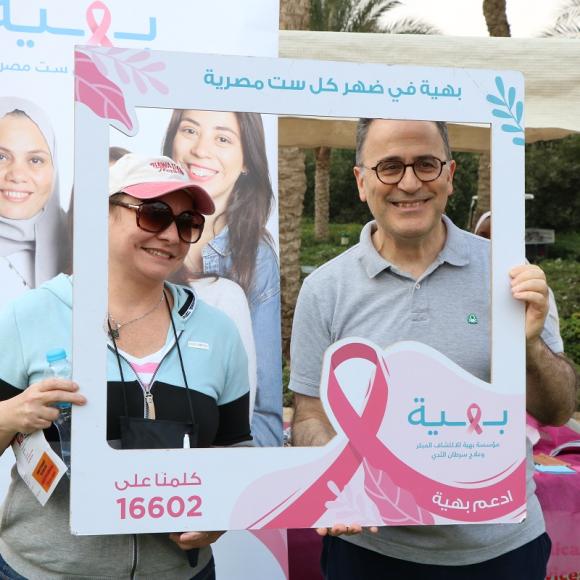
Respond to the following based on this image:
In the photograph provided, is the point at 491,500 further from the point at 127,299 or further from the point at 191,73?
the point at 191,73

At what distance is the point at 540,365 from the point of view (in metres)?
1.83

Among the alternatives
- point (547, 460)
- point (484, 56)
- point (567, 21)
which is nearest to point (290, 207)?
point (484, 56)

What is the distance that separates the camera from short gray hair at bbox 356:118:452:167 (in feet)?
5.65

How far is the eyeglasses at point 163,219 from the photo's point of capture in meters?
1.61

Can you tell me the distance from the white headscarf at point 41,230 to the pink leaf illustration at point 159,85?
1144 millimetres

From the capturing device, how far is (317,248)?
1909 mm

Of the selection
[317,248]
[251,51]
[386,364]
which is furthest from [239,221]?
[251,51]

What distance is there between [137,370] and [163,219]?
0.30 metres

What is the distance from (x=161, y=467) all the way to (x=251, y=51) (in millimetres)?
1597

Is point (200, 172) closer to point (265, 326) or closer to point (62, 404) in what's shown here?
point (265, 326)

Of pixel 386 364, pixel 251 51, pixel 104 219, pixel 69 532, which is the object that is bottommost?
pixel 69 532

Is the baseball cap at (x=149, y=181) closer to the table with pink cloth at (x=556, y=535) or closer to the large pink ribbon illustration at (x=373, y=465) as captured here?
the large pink ribbon illustration at (x=373, y=465)

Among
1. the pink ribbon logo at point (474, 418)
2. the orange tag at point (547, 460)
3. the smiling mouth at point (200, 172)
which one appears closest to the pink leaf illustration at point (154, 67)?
the smiling mouth at point (200, 172)

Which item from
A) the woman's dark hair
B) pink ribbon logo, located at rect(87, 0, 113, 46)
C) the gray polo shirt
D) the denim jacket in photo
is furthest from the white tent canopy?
the gray polo shirt
